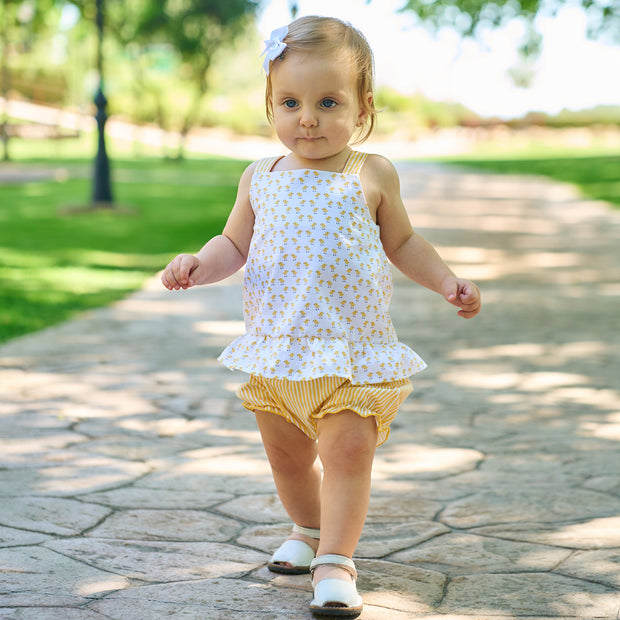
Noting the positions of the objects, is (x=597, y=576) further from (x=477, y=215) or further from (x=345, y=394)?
(x=477, y=215)

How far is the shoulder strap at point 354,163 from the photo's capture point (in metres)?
2.60

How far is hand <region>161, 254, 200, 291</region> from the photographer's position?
2570mm

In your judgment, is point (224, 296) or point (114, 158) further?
point (114, 158)

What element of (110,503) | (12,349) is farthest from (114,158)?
(110,503)

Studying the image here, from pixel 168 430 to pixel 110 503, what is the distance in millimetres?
926

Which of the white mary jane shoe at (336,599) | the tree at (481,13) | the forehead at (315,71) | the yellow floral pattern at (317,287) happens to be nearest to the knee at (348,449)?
the yellow floral pattern at (317,287)

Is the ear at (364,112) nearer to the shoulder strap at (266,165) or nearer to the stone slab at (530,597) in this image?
the shoulder strap at (266,165)

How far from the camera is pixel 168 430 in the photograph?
4.15 metres

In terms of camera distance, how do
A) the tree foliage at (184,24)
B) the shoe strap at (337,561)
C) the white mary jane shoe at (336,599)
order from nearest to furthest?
the white mary jane shoe at (336,599), the shoe strap at (337,561), the tree foliage at (184,24)

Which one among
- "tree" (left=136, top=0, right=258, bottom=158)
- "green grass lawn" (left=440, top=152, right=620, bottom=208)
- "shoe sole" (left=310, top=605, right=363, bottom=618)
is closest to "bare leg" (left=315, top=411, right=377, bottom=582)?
"shoe sole" (left=310, top=605, right=363, bottom=618)

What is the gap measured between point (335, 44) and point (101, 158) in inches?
483

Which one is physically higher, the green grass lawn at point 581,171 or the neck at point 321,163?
the neck at point 321,163

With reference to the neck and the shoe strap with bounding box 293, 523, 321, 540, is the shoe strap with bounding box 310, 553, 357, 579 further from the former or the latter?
the neck

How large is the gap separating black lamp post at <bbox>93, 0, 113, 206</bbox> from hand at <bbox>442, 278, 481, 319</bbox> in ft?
38.2
